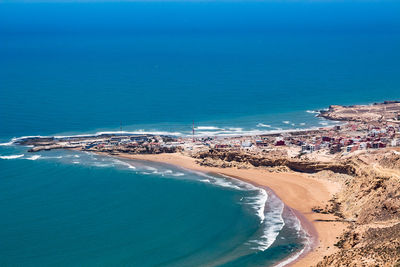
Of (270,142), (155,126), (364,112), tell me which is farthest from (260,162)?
(364,112)

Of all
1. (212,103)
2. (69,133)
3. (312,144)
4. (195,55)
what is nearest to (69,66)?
(195,55)

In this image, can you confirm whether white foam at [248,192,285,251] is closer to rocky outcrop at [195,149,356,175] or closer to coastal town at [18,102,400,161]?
rocky outcrop at [195,149,356,175]

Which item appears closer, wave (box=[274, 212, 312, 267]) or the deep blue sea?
wave (box=[274, 212, 312, 267])

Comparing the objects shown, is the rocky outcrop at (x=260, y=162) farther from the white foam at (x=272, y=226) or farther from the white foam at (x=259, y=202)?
the white foam at (x=272, y=226)

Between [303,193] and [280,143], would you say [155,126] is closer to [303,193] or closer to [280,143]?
[280,143]

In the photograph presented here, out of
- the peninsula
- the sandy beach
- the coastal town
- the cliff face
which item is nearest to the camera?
the cliff face

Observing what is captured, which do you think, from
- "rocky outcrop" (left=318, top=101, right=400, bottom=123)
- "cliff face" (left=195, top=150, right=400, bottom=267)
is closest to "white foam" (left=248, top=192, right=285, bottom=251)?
"cliff face" (left=195, top=150, right=400, bottom=267)

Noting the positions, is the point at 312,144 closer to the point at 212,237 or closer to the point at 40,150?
the point at 212,237
